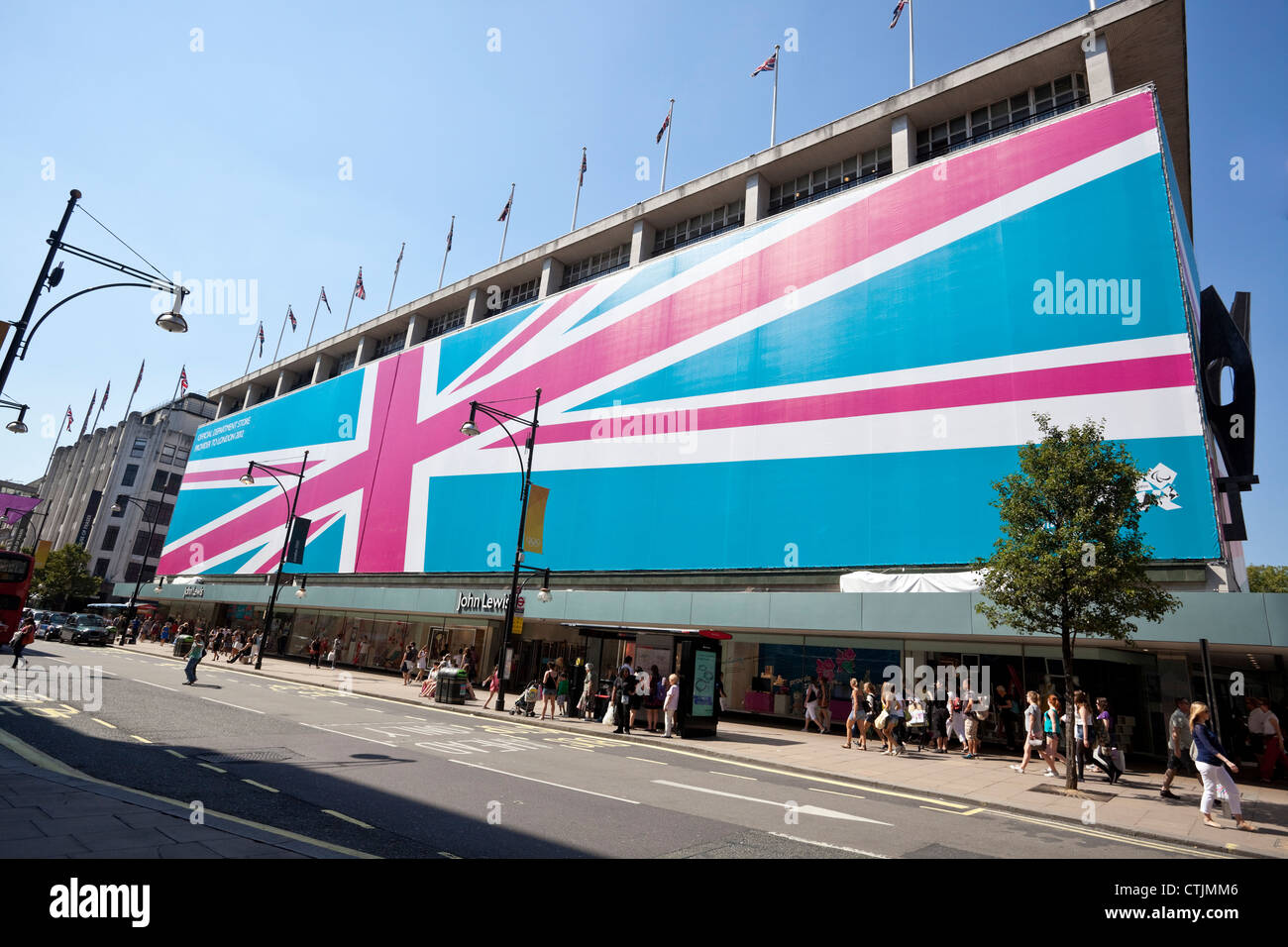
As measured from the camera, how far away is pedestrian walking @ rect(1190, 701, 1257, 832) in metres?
10.9

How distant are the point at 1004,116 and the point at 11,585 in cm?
3899

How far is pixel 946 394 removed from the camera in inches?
937

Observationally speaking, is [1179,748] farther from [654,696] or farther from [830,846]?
[654,696]

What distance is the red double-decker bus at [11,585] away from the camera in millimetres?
19750

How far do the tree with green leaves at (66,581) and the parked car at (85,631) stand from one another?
32050 millimetres

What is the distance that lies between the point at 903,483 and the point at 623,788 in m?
16.9

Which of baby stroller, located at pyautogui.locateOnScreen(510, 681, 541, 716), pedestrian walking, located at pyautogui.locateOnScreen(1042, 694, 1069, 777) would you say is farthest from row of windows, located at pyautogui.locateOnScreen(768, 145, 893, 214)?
baby stroller, located at pyautogui.locateOnScreen(510, 681, 541, 716)

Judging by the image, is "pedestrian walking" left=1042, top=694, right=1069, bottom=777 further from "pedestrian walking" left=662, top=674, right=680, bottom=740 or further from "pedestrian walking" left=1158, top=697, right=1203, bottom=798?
"pedestrian walking" left=662, top=674, right=680, bottom=740

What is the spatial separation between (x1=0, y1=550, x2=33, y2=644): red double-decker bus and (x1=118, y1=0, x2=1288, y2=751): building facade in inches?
658

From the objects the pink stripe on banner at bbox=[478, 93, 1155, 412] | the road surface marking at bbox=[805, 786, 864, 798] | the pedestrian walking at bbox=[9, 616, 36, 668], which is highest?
the pink stripe on banner at bbox=[478, 93, 1155, 412]

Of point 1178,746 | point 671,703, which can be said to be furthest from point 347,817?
point 1178,746

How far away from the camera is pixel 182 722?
14461 millimetres

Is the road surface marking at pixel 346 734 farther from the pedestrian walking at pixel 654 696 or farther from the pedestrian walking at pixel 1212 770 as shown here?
the pedestrian walking at pixel 1212 770

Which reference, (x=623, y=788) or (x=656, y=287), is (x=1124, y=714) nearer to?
(x=623, y=788)
